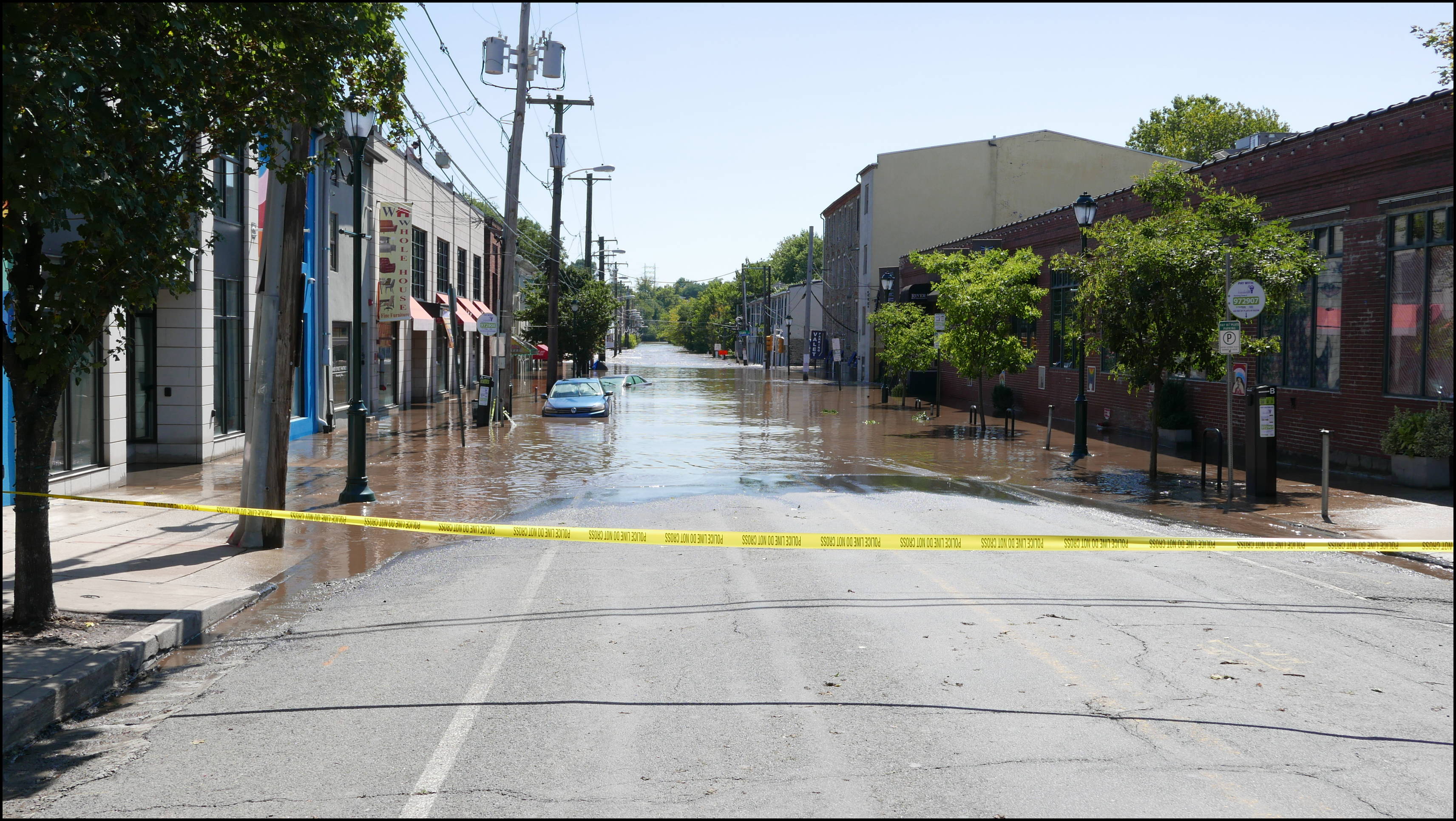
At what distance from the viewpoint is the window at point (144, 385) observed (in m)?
19.4

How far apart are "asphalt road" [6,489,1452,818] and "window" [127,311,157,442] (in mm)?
11458

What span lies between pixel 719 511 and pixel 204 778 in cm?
996

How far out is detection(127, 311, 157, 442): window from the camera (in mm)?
19438

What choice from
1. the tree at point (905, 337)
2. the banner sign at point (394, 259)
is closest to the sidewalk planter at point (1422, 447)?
the tree at point (905, 337)

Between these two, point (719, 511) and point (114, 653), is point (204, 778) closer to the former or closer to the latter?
point (114, 653)

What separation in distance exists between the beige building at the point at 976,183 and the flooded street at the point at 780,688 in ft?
153

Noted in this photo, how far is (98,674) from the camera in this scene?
676 centimetres

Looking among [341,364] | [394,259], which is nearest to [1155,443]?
[341,364]

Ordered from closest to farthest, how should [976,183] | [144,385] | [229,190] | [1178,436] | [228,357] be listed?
[144,385]
[229,190]
[228,357]
[1178,436]
[976,183]

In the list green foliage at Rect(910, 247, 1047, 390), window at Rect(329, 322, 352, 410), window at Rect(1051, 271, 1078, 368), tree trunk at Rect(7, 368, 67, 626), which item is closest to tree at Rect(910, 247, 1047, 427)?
green foliage at Rect(910, 247, 1047, 390)

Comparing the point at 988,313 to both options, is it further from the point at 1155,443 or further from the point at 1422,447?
the point at 1422,447

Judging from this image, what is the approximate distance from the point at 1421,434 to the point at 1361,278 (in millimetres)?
3778

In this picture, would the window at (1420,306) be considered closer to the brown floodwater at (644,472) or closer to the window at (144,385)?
the brown floodwater at (644,472)

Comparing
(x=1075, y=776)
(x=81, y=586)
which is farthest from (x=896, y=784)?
(x=81, y=586)
